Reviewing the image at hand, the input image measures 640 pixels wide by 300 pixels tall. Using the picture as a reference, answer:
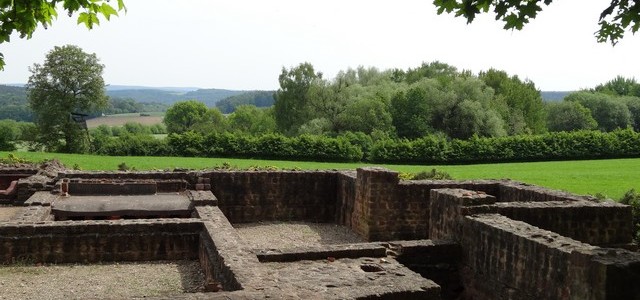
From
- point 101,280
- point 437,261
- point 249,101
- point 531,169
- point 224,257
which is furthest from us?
point 249,101

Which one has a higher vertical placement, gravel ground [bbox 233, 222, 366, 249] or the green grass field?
the green grass field

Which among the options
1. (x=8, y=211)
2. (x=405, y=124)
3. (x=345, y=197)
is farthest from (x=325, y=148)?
(x=8, y=211)

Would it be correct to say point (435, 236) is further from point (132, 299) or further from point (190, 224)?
point (132, 299)

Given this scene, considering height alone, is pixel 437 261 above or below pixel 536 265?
below

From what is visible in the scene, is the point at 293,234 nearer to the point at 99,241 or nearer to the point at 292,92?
the point at 99,241

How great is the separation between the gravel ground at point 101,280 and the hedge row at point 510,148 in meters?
22.3

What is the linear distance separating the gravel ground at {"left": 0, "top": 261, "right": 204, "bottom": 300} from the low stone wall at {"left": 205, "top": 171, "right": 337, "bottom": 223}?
451 cm

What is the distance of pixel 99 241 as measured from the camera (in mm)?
10297

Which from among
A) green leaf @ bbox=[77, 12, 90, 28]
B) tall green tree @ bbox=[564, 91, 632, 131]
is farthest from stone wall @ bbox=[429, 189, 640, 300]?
tall green tree @ bbox=[564, 91, 632, 131]

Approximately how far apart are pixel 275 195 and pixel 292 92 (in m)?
46.4

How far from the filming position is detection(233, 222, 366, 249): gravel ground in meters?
12.7

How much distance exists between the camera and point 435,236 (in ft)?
32.2

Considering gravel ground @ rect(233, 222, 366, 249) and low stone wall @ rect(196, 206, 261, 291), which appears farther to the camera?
gravel ground @ rect(233, 222, 366, 249)

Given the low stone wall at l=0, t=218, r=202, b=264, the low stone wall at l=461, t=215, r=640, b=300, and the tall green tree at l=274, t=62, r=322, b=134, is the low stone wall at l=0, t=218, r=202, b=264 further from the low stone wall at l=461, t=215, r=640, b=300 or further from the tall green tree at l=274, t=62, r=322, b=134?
the tall green tree at l=274, t=62, r=322, b=134
